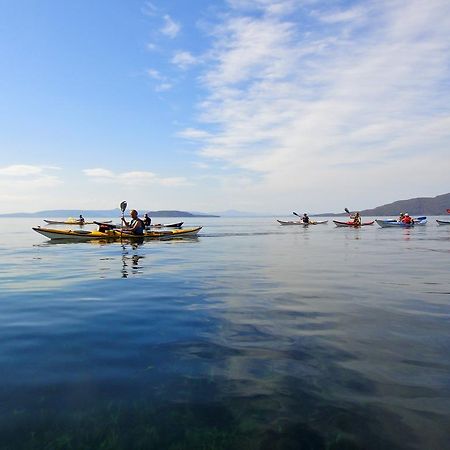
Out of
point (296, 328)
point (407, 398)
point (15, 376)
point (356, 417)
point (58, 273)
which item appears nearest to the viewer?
point (356, 417)

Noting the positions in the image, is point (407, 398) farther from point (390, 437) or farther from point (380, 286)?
point (380, 286)

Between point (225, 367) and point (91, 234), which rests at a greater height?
point (91, 234)

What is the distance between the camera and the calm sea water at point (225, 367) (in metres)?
4.92

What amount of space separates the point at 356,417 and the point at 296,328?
4.12 m

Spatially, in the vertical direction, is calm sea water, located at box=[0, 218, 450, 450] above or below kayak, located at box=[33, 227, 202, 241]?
below

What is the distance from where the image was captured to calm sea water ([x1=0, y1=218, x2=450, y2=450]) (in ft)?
16.1

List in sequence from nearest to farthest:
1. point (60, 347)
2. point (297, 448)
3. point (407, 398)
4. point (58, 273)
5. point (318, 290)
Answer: point (297, 448) < point (407, 398) < point (60, 347) < point (318, 290) < point (58, 273)

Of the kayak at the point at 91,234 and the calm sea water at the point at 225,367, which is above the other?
the kayak at the point at 91,234

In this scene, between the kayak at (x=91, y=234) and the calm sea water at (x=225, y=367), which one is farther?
the kayak at (x=91, y=234)

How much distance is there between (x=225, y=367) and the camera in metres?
6.93

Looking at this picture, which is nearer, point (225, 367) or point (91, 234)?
point (225, 367)

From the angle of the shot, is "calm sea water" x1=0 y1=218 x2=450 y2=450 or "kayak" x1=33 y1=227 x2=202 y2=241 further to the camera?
"kayak" x1=33 y1=227 x2=202 y2=241

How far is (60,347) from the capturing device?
26.4 ft

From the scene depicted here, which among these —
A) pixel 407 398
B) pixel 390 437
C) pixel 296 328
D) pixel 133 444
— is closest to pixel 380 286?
pixel 296 328
